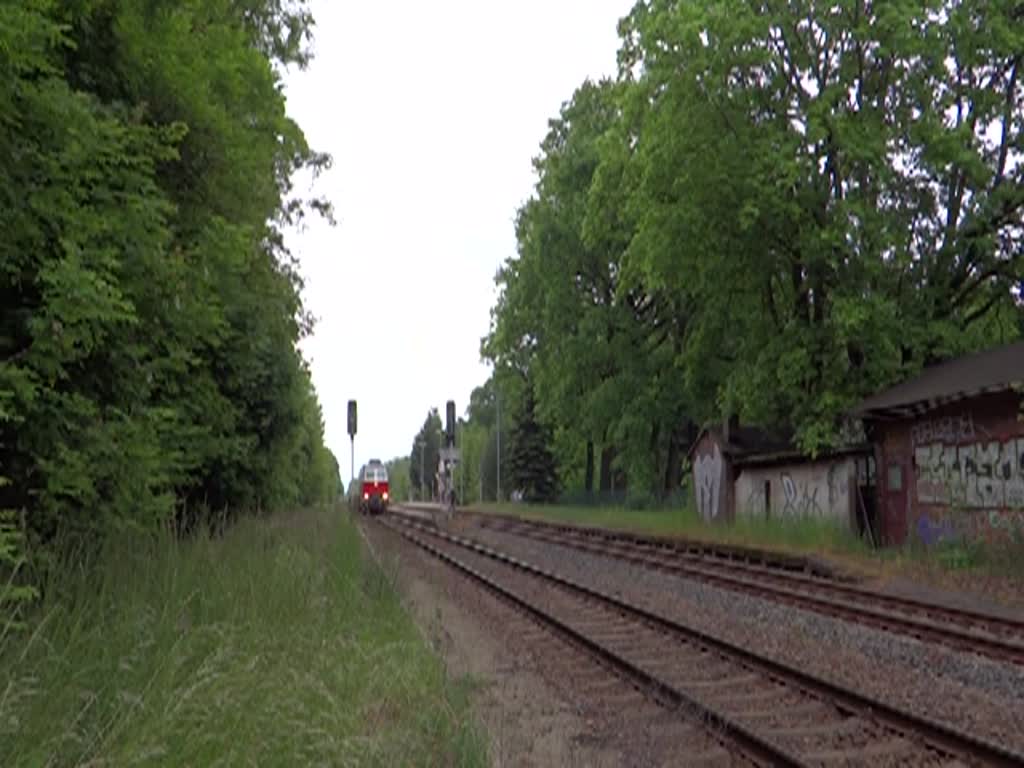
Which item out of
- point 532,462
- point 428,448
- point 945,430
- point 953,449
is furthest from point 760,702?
point 428,448

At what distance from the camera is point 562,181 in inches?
1854

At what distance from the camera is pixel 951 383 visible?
22.0m

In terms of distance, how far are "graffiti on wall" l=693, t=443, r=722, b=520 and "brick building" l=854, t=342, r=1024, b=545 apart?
964cm

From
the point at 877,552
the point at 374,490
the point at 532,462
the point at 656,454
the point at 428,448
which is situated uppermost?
the point at 428,448

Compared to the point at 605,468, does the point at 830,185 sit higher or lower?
higher

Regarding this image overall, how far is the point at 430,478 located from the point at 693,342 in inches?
4582

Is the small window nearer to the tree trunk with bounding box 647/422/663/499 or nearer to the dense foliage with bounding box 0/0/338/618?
the dense foliage with bounding box 0/0/338/618

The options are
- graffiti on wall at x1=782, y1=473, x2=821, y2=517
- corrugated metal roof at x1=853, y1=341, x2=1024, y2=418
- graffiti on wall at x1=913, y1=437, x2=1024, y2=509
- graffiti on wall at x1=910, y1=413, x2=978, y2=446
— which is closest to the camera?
graffiti on wall at x1=913, y1=437, x2=1024, y2=509

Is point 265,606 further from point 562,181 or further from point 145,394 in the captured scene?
point 562,181

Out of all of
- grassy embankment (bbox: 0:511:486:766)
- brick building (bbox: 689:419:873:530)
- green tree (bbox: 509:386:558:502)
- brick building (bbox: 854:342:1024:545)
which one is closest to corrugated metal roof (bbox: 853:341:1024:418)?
brick building (bbox: 854:342:1024:545)

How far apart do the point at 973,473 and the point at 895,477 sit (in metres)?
3.07

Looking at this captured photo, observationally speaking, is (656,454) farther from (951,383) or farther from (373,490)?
(951,383)

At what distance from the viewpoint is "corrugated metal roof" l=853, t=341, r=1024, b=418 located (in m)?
20.4

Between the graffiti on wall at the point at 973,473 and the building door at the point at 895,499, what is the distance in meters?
0.73
